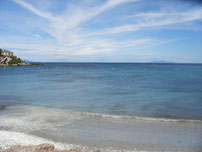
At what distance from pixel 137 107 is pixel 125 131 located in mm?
5089

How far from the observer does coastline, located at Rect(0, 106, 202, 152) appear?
6.46m

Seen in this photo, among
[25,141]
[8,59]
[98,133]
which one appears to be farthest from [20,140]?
[8,59]

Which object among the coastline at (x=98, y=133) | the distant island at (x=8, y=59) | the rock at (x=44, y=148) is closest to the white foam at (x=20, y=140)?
the coastline at (x=98, y=133)

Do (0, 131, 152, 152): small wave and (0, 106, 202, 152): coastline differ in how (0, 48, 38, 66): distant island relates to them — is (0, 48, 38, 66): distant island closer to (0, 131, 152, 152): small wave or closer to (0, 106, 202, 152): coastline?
(0, 106, 202, 152): coastline

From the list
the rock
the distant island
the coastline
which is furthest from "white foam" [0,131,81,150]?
the distant island

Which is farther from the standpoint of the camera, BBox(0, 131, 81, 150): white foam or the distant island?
the distant island

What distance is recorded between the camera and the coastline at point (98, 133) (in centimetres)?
646

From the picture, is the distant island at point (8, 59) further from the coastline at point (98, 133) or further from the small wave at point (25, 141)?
the small wave at point (25, 141)

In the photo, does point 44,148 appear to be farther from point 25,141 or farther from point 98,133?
point 98,133

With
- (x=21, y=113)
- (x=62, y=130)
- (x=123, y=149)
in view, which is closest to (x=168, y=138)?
(x=123, y=149)

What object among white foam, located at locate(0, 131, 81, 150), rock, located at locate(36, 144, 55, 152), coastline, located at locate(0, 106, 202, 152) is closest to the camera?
rock, located at locate(36, 144, 55, 152)

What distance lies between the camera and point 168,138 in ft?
23.6

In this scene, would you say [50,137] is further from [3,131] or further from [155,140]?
[155,140]

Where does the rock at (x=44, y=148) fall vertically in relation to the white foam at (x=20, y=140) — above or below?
above
